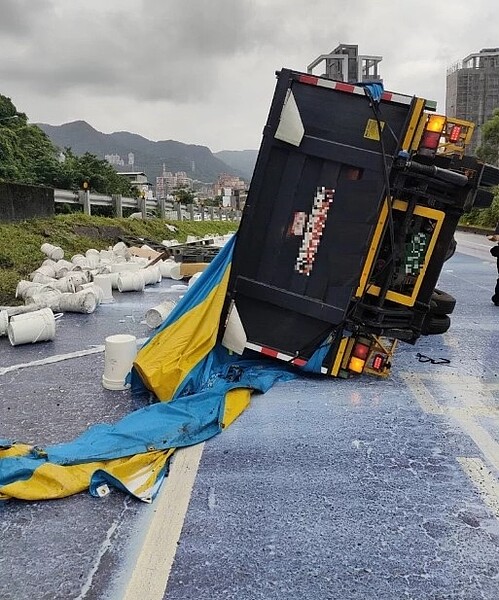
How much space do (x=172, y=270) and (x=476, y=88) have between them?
93.7 m

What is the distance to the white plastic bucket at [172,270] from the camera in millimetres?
10492

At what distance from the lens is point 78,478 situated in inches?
113

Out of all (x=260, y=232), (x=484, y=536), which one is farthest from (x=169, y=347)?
(x=484, y=536)

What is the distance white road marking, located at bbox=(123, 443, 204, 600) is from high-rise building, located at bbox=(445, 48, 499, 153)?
9539cm

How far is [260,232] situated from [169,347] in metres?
1.18

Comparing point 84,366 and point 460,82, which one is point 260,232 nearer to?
point 84,366

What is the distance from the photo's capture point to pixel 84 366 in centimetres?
500

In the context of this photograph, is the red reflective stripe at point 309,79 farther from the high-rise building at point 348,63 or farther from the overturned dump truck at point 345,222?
the high-rise building at point 348,63

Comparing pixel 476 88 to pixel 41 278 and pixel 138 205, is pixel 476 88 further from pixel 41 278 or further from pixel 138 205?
pixel 41 278

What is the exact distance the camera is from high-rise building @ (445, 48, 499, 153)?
87.6 metres

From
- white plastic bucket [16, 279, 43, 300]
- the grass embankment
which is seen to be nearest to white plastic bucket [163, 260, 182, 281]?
the grass embankment

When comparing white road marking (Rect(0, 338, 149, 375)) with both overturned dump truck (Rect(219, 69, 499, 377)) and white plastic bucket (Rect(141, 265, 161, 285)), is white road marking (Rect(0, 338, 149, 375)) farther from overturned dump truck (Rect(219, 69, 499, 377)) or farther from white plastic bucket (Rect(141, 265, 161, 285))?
white plastic bucket (Rect(141, 265, 161, 285))

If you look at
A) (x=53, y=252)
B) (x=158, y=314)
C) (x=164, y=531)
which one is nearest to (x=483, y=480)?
(x=164, y=531)

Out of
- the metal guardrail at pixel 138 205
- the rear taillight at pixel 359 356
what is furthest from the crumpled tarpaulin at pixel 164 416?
the metal guardrail at pixel 138 205
